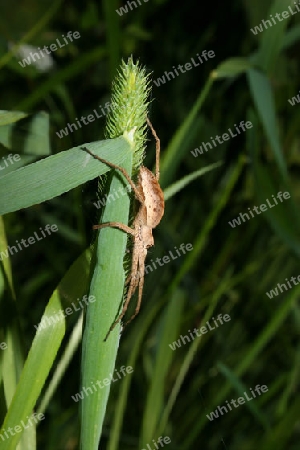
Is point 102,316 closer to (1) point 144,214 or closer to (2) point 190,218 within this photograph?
(1) point 144,214

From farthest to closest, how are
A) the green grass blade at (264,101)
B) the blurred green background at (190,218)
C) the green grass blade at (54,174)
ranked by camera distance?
the blurred green background at (190,218)
the green grass blade at (264,101)
the green grass blade at (54,174)

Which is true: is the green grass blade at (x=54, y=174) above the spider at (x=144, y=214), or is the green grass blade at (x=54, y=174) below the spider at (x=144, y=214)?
above

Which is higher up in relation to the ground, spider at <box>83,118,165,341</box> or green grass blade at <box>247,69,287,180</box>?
green grass blade at <box>247,69,287,180</box>

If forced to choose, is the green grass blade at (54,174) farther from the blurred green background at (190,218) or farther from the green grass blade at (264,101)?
the blurred green background at (190,218)

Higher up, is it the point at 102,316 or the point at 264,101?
the point at 264,101

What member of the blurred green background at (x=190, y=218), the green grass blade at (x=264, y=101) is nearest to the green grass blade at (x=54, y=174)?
the green grass blade at (x=264, y=101)

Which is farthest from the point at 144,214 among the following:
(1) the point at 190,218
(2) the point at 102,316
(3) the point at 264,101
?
(1) the point at 190,218

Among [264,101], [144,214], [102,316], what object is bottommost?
[102,316]

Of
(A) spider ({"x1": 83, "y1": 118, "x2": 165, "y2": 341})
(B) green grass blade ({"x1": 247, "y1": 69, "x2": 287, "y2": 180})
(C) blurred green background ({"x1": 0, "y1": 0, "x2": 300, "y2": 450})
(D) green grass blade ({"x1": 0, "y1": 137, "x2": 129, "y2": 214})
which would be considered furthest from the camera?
(C) blurred green background ({"x1": 0, "y1": 0, "x2": 300, "y2": 450})

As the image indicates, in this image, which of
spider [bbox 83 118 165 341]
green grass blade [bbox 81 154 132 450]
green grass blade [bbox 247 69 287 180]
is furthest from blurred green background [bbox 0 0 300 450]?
green grass blade [bbox 81 154 132 450]

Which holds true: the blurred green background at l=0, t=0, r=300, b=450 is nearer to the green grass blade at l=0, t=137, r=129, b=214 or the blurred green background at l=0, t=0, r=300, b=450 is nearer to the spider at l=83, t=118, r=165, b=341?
the spider at l=83, t=118, r=165, b=341

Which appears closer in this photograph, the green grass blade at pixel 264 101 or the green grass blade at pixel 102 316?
the green grass blade at pixel 102 316

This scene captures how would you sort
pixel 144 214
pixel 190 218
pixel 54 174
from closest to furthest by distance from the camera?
pixel 54 174
pixel 144 214
pixel 190 218
